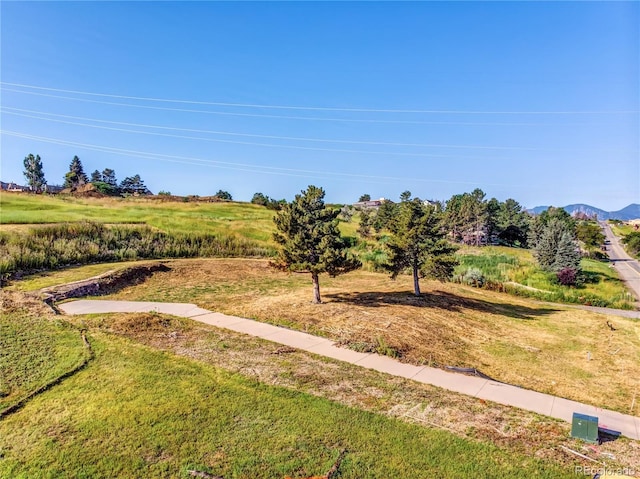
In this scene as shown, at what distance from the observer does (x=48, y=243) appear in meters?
20.0

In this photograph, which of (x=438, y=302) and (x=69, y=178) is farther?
(x=69, y=178)

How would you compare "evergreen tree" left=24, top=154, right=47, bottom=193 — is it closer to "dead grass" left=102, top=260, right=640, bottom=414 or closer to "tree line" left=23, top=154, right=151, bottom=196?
"tree line" left=23, top=154, right=151, bottom=196

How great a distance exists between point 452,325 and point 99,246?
20613 mm

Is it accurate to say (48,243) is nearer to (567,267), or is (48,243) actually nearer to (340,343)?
(340,343)

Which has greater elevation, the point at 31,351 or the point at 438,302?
the point at 31,351

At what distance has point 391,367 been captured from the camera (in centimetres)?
879

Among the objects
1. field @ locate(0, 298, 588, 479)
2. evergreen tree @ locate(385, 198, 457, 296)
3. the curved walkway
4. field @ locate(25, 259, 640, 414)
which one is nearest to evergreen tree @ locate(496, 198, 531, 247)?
field @ locate(25, 259, 640, 414)

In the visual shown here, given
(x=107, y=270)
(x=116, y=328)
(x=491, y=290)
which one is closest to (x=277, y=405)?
(x=116, y=328)

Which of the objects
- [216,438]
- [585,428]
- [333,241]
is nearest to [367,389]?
[216,438]

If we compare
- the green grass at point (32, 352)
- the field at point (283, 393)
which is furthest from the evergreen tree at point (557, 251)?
the green grass at point (32, 352)

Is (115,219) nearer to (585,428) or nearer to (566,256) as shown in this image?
(585,428)

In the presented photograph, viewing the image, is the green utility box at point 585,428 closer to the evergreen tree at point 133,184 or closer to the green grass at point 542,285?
the green grass at point 542,285

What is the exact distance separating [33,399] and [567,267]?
1316 inches

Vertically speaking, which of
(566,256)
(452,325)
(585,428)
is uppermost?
(566,256)
